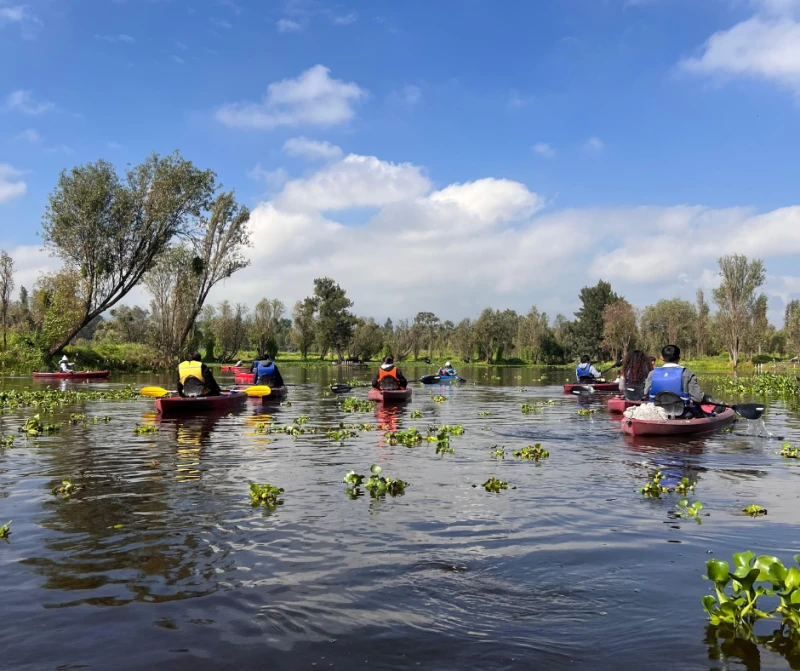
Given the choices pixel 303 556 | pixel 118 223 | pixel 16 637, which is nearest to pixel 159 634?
pixel 16 637

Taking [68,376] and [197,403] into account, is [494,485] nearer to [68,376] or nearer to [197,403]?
[197,403]

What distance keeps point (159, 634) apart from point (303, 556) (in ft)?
6.59

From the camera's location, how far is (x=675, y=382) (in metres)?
15.4

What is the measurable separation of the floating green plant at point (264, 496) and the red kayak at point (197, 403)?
38.3ft

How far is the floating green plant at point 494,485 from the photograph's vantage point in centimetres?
992

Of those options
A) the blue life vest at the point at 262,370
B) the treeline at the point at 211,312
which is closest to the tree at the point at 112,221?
the treeline at the point at 211,312

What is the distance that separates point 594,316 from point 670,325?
1128cm

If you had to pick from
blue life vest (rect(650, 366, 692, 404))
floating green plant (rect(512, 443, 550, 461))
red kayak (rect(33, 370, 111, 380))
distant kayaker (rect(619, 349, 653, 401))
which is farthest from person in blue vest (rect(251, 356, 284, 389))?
red kayak (rect(33, 370, 111, 380))

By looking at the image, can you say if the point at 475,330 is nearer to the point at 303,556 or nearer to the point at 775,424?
the point at 775,424

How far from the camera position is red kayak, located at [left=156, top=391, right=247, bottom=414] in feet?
65.1

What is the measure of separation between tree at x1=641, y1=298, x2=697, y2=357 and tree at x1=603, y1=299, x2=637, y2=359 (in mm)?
4523

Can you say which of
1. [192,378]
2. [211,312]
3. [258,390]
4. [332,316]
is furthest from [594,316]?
[192,378]

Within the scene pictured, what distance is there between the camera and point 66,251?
4691 cm

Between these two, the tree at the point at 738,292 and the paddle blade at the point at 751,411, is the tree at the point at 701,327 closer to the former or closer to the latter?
the tree at the point at 738,292
